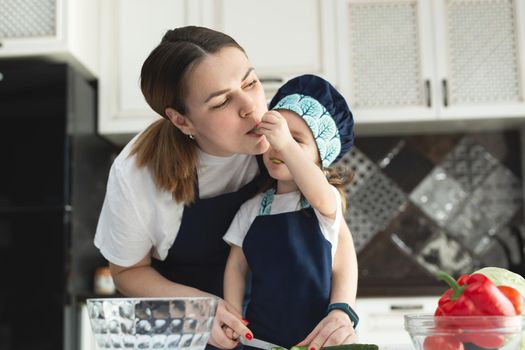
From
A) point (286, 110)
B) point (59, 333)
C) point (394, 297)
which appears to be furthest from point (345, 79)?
point (286, 110)

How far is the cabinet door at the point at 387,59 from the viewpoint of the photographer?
9.90ft

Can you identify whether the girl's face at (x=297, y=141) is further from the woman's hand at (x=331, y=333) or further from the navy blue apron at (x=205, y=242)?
the woman's hand at (x=331, y=333)

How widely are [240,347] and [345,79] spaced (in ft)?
6.13

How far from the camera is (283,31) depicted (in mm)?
3072

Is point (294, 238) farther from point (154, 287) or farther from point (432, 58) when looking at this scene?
point (432, 58)

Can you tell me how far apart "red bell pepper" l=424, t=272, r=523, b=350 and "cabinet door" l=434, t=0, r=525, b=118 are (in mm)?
2205

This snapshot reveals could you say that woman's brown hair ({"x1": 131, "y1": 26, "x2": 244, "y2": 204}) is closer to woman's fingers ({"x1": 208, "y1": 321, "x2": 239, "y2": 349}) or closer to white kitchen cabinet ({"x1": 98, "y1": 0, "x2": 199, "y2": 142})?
woman's fingers ({"x1": 208, "y1": 321, "x2": 239, "y2": 349})

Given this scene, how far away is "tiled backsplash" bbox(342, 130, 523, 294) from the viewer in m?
3.29

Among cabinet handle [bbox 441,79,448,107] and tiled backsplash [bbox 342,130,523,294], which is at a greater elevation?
cabinet handle [bbox 441,79,448,107]

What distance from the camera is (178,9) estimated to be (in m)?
3.10

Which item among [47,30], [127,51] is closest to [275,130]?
[47,30]

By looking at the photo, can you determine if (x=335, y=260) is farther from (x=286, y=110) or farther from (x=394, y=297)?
(x=394, y=297)

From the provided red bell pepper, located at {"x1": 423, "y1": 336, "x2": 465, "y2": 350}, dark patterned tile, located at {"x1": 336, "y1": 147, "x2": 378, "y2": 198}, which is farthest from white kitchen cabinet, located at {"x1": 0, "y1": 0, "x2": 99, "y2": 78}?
red bell pepper, located at {"x1": 423, "y1": 336, "x2": 465, "y2": 350}

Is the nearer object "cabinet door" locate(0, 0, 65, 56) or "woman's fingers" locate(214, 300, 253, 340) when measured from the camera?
"woman's fingers" locate(214, 300, 253, 340)
